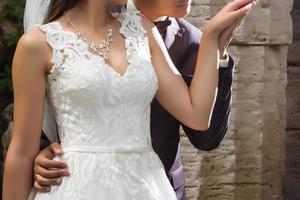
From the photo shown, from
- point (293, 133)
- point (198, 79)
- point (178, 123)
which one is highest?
point (198, 79)

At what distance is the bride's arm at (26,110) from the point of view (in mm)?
1690

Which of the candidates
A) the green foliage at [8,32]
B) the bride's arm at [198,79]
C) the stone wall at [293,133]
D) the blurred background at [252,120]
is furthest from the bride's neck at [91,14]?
the stone wall at [293,133]

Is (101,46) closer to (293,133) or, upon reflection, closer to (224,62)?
(224,62)

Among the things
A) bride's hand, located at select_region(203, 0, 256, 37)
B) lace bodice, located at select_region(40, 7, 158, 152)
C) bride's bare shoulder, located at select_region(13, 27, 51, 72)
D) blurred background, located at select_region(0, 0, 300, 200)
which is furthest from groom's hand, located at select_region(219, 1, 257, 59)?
blurred background, located at select_region(0, 0, 300, 200)

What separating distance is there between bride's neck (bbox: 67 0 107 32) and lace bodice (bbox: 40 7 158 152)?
48mm

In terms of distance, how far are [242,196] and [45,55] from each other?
213 centimetres

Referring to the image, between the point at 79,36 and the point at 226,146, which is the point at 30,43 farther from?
the point at 226,146

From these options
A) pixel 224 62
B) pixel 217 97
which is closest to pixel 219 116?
pixel 217 97

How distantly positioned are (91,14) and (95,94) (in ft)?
0.66

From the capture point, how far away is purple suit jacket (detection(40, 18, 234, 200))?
6.55ft

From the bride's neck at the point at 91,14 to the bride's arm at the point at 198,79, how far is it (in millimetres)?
129

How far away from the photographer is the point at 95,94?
5.56 feet

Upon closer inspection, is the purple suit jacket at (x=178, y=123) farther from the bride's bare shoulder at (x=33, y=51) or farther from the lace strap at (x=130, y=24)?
the bride's bare shoulder at (x=33, y=51)

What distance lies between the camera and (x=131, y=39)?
180 centimetres
